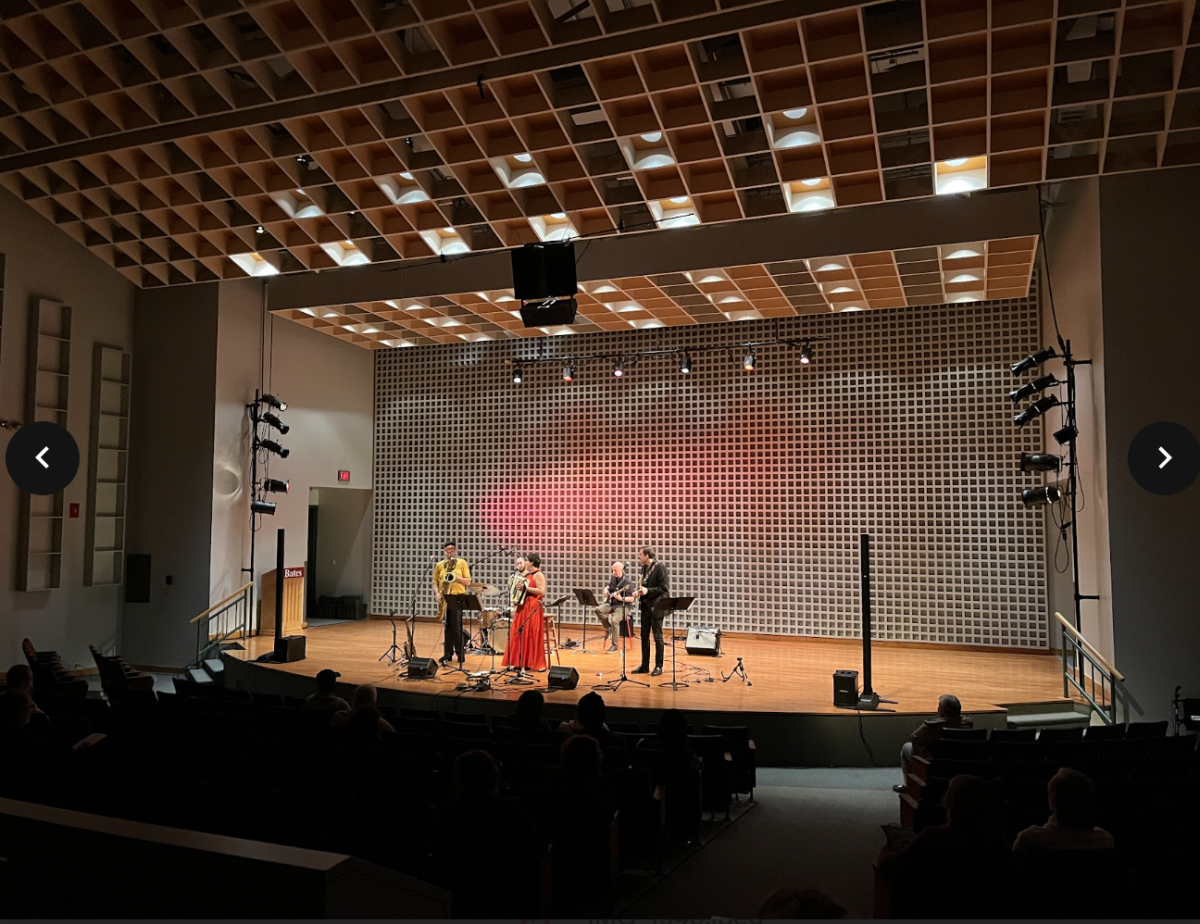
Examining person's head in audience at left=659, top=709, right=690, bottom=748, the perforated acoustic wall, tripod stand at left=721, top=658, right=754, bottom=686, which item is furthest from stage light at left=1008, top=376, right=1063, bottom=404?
person's head in audience at left=659, top=709, right=690, bottom=748

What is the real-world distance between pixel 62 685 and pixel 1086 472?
10825 millimetres

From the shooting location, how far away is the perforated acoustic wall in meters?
12.9

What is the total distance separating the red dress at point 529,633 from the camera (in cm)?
1057

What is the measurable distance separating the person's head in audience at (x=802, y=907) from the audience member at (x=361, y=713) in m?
3.55

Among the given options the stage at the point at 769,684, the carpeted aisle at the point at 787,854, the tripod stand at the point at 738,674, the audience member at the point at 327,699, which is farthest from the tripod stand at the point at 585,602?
the audience member at the point at 327,699

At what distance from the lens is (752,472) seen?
1413 cm

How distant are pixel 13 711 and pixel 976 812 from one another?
15.5 feet

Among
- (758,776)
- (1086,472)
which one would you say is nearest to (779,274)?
(1086,472)

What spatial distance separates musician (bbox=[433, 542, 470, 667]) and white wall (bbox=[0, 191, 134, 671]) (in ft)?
17.4

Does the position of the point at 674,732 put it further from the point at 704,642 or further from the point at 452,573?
the point at 704,642

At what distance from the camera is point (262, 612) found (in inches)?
539

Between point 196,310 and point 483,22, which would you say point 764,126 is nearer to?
point 483,22

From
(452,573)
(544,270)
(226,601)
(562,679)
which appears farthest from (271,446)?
(562,679)

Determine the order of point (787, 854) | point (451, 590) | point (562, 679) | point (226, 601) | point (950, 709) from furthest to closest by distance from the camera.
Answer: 1. point (226, 601)
2. point (451, 590)
3. point (562, 679)
4. point (950, 709)
5. point (787, 854)
